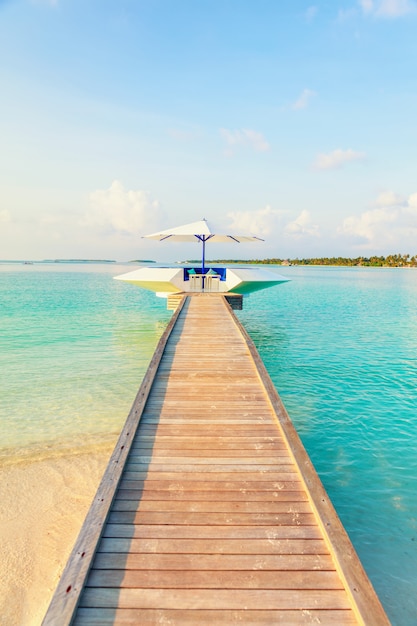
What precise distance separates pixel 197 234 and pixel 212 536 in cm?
1305

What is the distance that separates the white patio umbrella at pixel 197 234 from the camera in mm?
15594

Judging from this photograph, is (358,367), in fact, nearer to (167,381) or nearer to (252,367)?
(252,367)

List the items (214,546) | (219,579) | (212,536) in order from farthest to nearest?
(212,536) < (214,546) < (219,579)

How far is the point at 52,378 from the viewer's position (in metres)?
11.1

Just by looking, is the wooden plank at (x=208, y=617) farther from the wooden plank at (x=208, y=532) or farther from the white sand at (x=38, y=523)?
the white sand at (x=38, y=523)

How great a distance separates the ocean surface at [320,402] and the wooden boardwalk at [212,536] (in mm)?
1460

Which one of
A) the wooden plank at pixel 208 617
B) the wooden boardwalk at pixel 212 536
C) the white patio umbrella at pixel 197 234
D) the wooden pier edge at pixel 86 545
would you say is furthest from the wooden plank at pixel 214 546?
the white patio umbrella at pixel 197 234

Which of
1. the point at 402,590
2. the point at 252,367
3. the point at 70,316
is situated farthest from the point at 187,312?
the point at 70,316

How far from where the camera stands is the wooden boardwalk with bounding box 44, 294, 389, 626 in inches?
101

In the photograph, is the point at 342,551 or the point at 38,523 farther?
the point at 38,523

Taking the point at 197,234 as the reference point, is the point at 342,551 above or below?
below

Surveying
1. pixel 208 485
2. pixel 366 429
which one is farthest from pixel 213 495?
pixel 366 429

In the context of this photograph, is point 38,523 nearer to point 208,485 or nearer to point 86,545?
point 86,545

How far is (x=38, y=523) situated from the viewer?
4.97 meters
